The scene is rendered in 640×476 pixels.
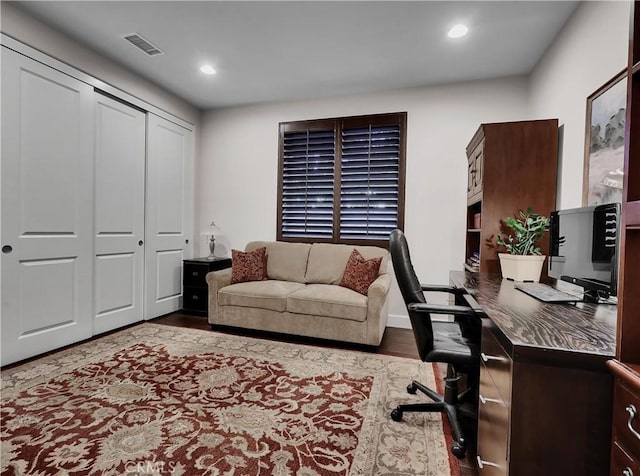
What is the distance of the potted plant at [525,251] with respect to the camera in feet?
7.09

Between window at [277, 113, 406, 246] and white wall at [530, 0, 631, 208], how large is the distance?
4.91ft

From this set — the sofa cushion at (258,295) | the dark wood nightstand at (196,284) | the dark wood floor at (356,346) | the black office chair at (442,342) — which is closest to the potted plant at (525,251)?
the black office chair at (442,342)

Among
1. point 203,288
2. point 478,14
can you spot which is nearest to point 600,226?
point 478,14

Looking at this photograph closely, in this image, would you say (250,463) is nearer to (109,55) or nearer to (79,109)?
(79,109)

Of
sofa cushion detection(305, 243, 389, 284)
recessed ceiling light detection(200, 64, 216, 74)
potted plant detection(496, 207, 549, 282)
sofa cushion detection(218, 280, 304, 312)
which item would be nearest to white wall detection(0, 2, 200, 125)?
recessed ceiling light detection(200, 64, 216, 74)

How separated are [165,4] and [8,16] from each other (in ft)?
3.96

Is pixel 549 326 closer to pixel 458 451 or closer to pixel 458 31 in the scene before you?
pixel 458 451

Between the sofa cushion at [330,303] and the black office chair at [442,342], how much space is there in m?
1.06

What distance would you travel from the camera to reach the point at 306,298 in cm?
314

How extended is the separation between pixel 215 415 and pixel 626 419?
1872 millimetres

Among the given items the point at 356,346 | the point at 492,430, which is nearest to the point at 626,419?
the point at 492,430

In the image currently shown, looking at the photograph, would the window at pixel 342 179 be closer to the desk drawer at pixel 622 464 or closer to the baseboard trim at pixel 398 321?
the baseboard trim at pixel 398 321

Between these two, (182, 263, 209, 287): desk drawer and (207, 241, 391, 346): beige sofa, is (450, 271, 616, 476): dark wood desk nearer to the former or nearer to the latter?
(207, 241, 391, 346): beige sofa

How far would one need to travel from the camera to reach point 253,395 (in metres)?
2.14
